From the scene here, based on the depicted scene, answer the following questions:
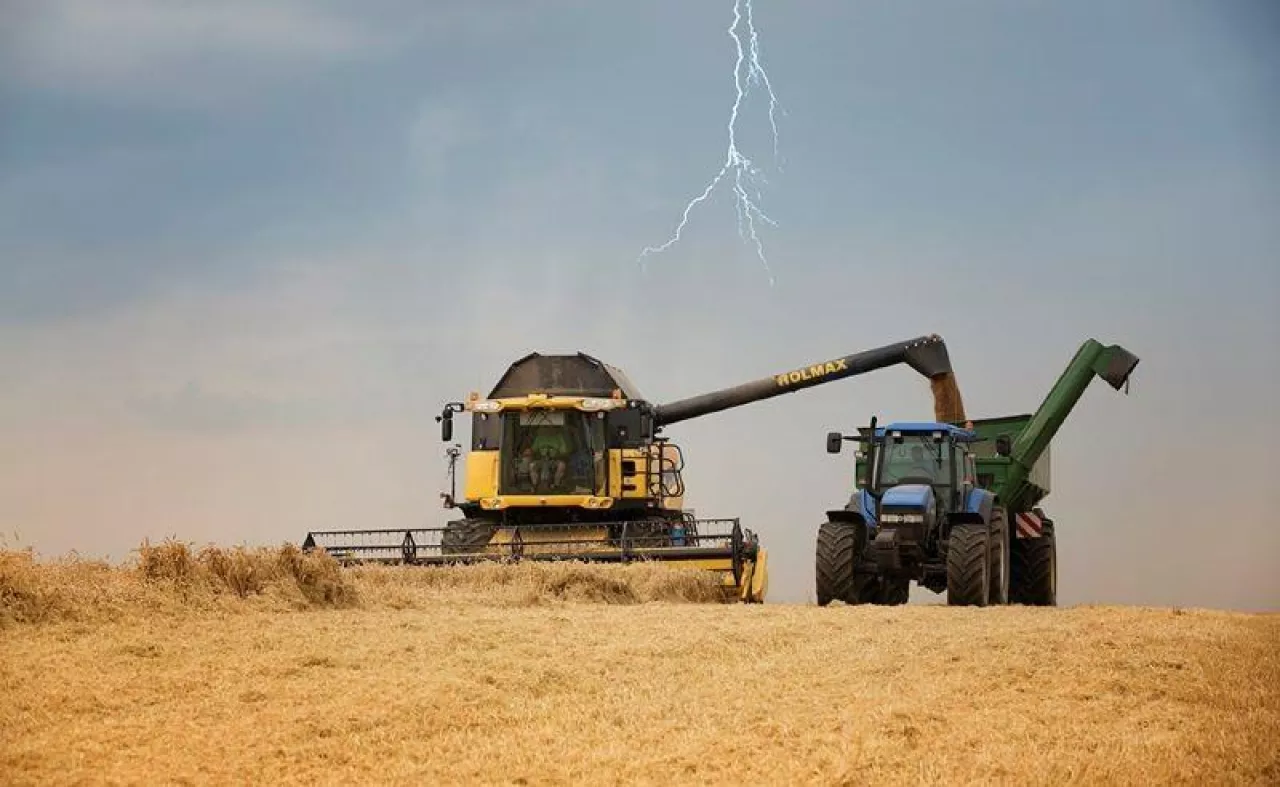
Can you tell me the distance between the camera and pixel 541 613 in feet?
52.7

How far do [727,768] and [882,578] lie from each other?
11.5 m

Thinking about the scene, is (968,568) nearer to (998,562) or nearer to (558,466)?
(998,562)

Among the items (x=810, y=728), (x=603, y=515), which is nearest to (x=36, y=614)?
→ (x=810, y=728)

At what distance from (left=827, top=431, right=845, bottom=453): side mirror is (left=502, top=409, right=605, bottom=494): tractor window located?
6090mm

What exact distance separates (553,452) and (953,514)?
25.6ft

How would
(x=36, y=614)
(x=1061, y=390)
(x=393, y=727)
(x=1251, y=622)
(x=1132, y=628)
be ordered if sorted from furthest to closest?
(x=1061, y=390), (x=1251, y=622), (x=1132, y=628), (x=36, y=614), (x=393, y=727)

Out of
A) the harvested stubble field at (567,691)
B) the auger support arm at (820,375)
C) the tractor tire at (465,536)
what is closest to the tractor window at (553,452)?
the tractor tire at (465,536)

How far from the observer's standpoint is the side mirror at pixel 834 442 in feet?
65.8

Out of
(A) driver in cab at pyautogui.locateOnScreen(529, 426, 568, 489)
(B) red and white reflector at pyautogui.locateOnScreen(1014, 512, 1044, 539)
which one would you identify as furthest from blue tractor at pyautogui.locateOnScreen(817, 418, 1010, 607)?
(A) driver in cab at pyautogui.locateOnScreen(529, 426, 568, 489)

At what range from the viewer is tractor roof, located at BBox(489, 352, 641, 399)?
86.7ft

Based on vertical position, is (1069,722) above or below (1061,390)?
below

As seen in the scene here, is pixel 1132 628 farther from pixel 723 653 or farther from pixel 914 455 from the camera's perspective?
pixel 914 455

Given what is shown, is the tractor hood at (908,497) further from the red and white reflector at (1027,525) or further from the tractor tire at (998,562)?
the red and white reflector at (1027,525)

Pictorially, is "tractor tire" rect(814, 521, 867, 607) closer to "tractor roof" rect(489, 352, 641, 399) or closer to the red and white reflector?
the red and white reflector
